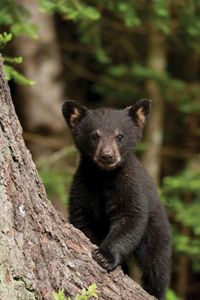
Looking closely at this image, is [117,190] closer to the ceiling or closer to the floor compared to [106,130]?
closer to the floor

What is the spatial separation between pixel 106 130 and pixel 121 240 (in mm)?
1055

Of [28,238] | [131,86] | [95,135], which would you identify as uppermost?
[131,86]

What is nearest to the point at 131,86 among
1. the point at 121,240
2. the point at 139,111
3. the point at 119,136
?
the point at 139,111

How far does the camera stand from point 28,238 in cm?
367

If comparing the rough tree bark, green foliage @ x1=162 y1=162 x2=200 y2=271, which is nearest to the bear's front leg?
the rough tree bark

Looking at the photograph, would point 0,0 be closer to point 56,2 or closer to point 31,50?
point 56,2

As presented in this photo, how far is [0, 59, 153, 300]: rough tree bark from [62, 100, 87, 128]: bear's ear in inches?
69.3

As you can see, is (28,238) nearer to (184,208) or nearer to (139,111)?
(139,111)

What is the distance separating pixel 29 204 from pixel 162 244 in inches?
86.3

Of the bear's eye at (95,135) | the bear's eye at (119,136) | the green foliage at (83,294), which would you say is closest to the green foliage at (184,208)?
the bear's eye at (119,136)

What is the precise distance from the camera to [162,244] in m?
5.68

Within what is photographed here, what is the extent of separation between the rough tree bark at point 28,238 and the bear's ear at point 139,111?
1.92 m

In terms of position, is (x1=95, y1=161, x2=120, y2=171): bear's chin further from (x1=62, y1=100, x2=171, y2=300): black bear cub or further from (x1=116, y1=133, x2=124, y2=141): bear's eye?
(x1=116, y1=133, x2=124, y2=141): bear's eye

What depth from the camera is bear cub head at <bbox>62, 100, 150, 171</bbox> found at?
213 inches
